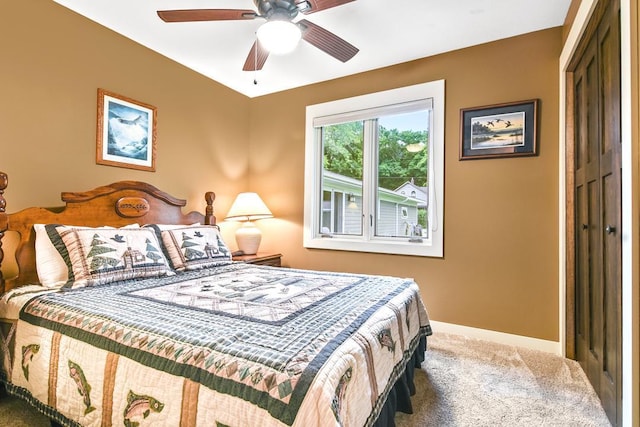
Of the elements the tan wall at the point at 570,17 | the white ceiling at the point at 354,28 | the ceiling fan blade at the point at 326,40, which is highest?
the white ceiling at the point at 354,28

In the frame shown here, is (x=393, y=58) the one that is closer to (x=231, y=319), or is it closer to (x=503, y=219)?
(x=503, y=219)

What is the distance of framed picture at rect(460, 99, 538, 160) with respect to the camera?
2699 millimetres

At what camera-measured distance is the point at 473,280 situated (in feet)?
9.52

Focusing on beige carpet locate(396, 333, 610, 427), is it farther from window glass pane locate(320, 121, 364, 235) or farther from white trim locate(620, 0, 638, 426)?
window glass pane locate(320, 121, 364, 235)

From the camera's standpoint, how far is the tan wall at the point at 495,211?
8.65 feet

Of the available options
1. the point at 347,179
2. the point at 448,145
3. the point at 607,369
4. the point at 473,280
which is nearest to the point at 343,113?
the point at 347,179

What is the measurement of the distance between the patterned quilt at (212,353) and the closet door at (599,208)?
101cm

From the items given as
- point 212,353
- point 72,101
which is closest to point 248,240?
point 72,101

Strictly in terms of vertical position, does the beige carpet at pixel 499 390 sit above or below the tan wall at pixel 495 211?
below

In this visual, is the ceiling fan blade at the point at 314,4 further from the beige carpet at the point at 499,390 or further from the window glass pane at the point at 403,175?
the beige carpet at the point at 499,390

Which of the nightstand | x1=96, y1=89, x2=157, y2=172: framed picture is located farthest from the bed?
the nightstand

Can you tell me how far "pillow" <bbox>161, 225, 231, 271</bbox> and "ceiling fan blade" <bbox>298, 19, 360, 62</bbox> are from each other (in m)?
1.71

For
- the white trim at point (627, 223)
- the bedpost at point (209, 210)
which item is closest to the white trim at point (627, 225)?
the white trim at point (627, 223)

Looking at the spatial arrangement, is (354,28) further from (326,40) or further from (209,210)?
(209,210)
